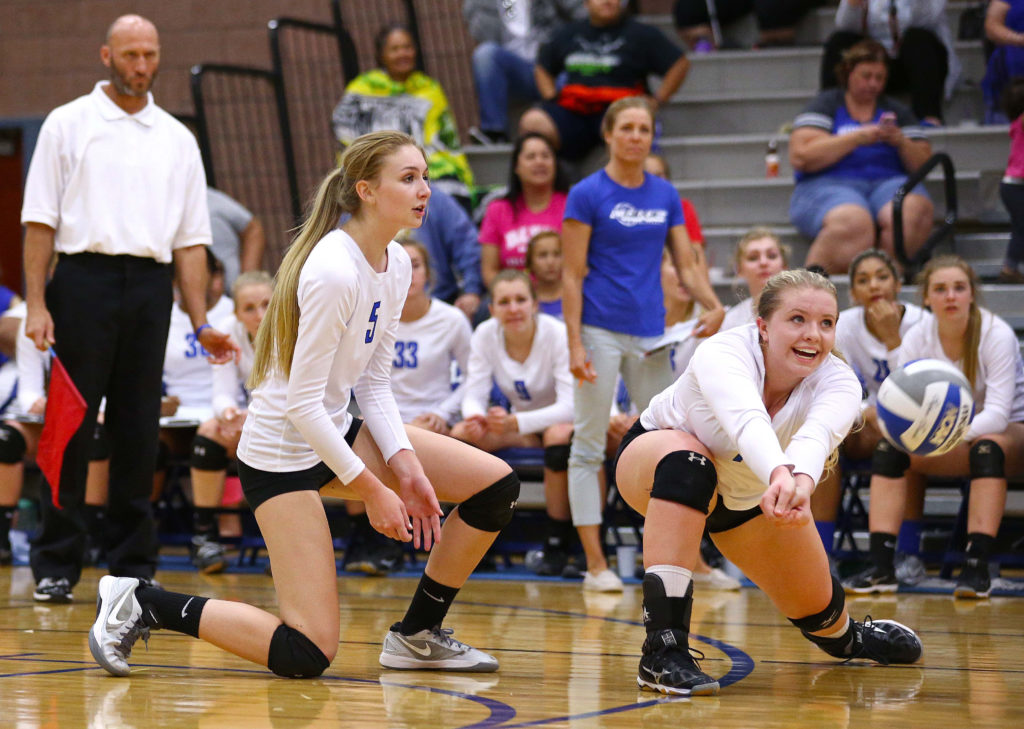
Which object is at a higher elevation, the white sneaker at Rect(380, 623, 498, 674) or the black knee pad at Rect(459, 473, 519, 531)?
the black knee pad at Rect(459, 473, 519, 531)

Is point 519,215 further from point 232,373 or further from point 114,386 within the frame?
point 114,386

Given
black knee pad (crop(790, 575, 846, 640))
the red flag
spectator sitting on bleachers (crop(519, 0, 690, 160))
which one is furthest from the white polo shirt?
spectator sitting on bleachers (crop(519, 0, 690, 160))

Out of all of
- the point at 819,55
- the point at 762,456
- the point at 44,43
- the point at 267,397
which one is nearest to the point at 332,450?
the point at 267,397

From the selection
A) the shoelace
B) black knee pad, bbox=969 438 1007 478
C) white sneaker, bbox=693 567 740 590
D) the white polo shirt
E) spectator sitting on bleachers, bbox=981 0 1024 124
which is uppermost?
spectator sitting on bleachers, bbox=981 0 1024 124

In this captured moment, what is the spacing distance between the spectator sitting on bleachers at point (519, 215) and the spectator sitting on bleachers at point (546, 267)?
11.1 inches

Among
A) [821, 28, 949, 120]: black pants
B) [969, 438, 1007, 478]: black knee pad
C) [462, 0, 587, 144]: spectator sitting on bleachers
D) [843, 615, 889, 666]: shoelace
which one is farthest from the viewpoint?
[462, 0, 587, 144]: spectator sitting on bleachers

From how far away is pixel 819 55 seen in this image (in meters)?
7.95

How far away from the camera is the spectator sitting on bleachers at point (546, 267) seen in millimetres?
6066

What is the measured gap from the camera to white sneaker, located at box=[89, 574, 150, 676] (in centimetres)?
298

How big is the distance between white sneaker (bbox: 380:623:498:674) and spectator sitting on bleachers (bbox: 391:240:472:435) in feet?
Result: 8.81

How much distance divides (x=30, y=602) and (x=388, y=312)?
2148 mm

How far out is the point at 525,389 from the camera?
5.80 metres

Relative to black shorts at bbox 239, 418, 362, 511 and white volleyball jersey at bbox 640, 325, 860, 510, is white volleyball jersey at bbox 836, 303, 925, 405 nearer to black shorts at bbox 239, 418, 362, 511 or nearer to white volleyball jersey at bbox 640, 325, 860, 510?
white volleyball jersey at bbox 640, 325, 860, 510

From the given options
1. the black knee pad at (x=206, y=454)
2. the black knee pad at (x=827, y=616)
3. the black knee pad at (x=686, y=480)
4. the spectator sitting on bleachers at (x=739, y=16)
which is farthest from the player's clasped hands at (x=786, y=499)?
the spectator sitting on bleachers at (x=739, y=16)
